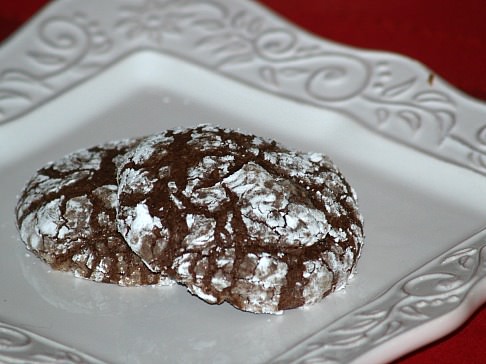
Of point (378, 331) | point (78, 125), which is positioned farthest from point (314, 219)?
point (78, 125)

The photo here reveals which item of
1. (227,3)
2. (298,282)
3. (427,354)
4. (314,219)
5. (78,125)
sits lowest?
(427,354)

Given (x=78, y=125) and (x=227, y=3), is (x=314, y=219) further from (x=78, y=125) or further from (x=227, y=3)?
(x=227, y=3)

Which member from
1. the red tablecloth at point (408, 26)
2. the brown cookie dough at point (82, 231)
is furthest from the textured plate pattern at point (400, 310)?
the red tablecloth at point (408, 26)

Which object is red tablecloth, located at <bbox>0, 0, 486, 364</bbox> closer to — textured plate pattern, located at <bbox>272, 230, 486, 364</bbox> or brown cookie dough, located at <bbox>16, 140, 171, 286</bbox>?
textured plate pattern, located at <bbox>272, 230, 486, 364</bbox>

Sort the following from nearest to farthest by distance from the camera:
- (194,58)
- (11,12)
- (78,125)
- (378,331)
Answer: (378,331)
(78,125)
(194,58)
(11,12)

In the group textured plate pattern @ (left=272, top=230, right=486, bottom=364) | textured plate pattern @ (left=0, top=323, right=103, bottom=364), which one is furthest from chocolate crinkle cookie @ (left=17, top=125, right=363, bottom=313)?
textured plate pattern @ (left=0, top=323, right=103, bottom=364)

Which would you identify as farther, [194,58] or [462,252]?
[194,58]

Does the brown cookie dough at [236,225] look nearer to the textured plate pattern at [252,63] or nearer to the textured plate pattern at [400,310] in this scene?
the textured plate pattern at [400,310]
